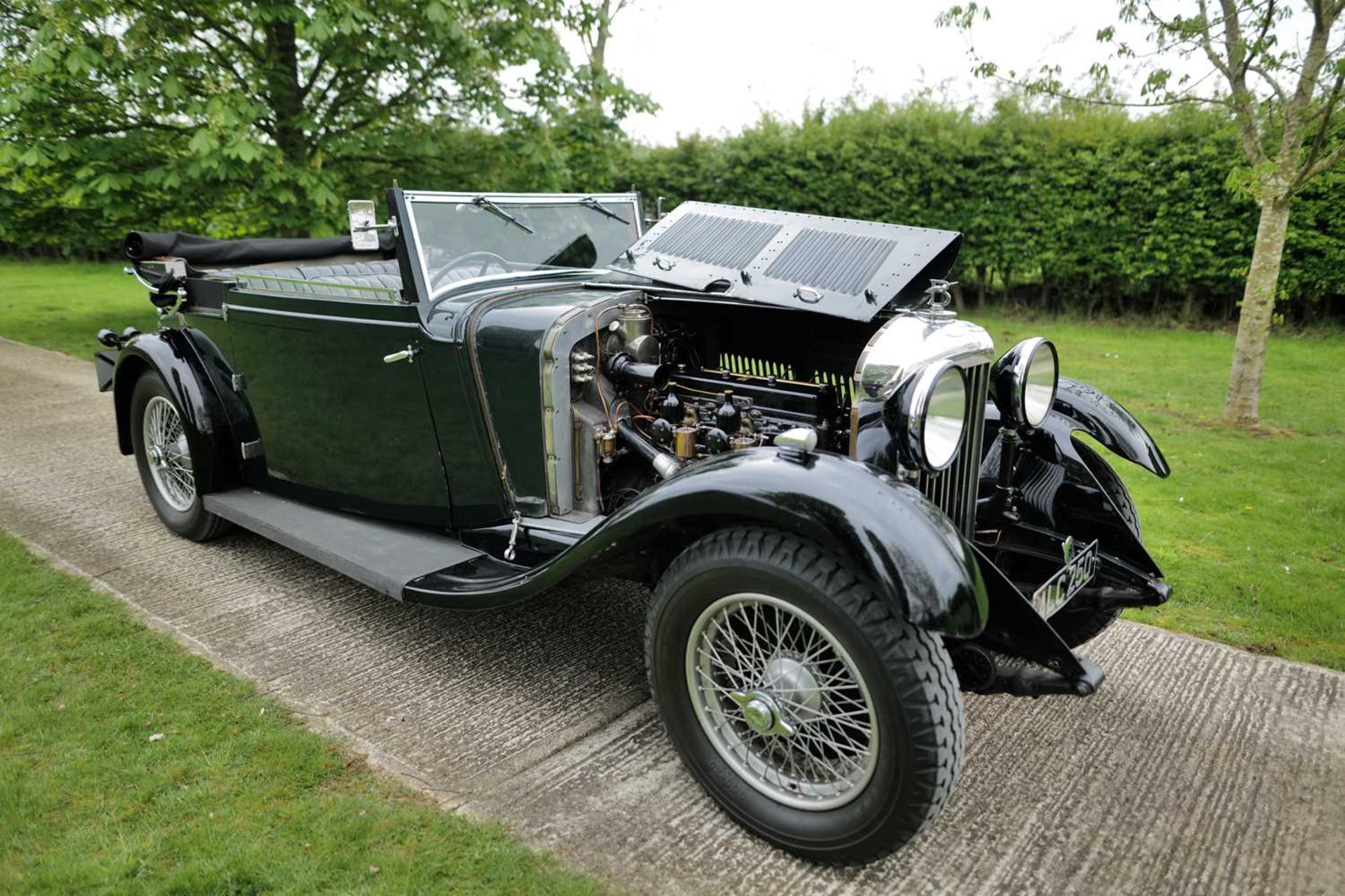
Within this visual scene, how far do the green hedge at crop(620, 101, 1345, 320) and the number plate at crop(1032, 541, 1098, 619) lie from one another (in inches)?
342

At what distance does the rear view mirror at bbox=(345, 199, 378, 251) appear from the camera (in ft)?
11.4

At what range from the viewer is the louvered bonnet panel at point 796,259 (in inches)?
119

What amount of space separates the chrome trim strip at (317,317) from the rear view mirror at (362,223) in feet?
0.98

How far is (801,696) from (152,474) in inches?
161

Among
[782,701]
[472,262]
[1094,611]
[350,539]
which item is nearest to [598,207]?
[472,262]

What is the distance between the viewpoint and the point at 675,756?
9.52 feet

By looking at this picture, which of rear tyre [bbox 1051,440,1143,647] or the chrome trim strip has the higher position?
the chrome trim strip

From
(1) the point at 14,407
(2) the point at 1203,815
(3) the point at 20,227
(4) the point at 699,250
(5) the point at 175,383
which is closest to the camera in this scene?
(2) the point at 1203,815

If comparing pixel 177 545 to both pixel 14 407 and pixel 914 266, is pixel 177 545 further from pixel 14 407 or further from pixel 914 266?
pixel 14 407

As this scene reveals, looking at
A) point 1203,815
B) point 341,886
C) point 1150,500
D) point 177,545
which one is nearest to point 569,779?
point 341,886

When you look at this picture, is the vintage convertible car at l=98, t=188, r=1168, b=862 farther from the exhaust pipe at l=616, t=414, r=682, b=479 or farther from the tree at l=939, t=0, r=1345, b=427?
the tree at l=939, t=0, r=1345, b=427

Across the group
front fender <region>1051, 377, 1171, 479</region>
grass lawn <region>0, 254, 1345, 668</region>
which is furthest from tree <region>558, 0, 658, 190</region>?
front fender <region>1051, 377, 1171, 479</region>

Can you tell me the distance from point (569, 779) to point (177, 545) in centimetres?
304

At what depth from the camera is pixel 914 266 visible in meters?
3.04
